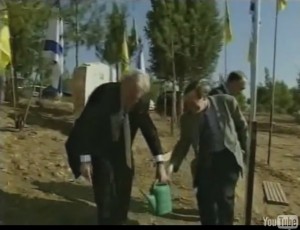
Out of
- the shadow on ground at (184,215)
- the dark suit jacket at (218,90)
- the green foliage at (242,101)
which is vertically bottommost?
the shadow on ground at (184,215)

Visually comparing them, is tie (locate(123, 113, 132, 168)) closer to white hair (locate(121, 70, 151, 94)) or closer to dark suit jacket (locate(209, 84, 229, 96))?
white hair (locate(121, 70, 151, 94))

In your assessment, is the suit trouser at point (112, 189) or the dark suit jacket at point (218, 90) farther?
the dark suit jacket at point (218, 90)

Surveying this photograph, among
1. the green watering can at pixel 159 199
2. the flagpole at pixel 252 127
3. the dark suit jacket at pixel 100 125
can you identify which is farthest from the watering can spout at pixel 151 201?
the flagpole at pixel 252 127

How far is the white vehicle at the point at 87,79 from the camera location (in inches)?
127

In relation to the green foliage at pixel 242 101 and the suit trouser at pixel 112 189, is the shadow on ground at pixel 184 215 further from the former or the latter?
the green foliage at pixel 242 101

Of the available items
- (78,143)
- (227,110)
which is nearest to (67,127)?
(78,143)

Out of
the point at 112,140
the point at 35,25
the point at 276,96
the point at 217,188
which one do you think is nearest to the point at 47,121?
the point at 112,140

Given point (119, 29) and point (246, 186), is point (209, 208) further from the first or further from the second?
point (119, 29)

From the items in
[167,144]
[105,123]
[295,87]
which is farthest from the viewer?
[295,87]

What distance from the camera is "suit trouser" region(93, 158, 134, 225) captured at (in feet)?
10.4

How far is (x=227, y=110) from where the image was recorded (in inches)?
130

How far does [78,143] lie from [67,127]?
0.19 m

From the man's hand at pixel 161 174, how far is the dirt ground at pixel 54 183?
0.05m

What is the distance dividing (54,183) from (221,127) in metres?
1.07
